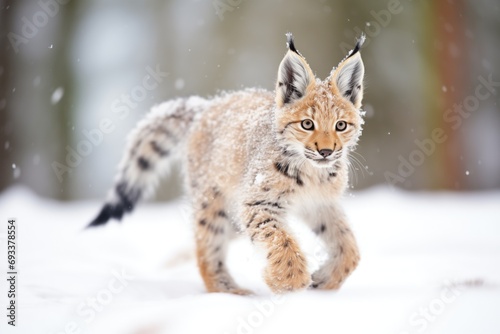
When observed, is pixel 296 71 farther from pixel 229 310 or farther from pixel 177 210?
pixel 177 210

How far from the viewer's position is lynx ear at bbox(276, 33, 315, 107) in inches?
164

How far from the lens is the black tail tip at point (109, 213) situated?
5.58 metres

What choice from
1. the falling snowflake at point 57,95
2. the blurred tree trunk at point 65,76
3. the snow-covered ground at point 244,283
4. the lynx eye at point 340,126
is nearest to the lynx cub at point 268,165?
the lynx eye at point 340,126

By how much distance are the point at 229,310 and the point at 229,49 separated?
7.76m

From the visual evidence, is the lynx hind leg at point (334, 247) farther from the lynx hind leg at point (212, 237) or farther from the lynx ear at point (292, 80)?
the lynx ear at point (292, 80)

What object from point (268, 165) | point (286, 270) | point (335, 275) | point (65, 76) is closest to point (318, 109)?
point (268, 165)

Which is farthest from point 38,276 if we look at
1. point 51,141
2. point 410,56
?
point 410,56

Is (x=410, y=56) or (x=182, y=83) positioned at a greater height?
(x=410, y=56)

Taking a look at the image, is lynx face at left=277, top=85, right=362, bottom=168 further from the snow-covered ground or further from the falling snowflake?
the falling snowflake

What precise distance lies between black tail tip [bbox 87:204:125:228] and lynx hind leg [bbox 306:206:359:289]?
1963 millimetres

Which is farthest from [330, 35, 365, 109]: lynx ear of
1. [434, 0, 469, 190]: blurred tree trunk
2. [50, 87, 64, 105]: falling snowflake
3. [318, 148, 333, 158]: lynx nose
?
[50, 87, 64, 105]: falling snowflake

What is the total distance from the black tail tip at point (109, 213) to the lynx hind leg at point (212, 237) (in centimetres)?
97

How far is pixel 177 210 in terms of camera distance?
1032cm

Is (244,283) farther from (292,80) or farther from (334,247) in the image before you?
(292,80)
